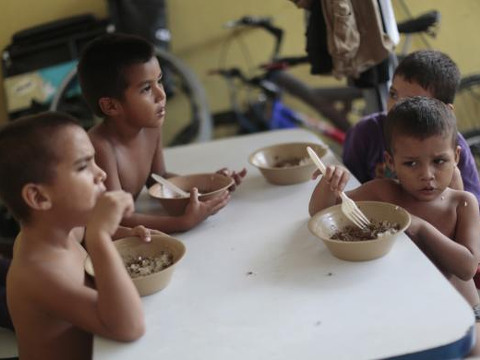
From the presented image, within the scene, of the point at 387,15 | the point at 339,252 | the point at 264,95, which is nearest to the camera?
the point at 339,252

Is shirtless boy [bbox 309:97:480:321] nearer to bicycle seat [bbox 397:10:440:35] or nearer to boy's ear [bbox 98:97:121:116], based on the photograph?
boy's ear [bbox 98:97:121:116]

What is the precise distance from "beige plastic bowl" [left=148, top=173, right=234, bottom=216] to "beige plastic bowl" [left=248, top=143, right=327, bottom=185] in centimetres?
11

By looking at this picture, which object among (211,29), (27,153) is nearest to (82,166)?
(27,153)

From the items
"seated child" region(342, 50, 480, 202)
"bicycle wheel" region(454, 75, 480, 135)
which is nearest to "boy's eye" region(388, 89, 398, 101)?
"seated child" region(342, 50, 480, 202)

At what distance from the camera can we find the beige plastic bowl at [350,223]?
1031 millimetres

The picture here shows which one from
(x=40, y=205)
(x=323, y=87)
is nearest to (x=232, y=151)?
(x=40, y=205)

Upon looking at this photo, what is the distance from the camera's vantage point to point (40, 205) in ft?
3.36

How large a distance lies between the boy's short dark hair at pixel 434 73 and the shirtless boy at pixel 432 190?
24cm

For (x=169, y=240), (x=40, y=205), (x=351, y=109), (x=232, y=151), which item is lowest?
(x=351, y=109)

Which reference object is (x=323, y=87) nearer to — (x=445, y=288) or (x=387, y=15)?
(x=387, y=15)

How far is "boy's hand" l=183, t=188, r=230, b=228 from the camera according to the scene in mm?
1298

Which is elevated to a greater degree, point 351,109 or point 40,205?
point 40,205

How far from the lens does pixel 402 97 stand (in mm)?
1519

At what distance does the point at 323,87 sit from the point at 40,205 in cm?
237
